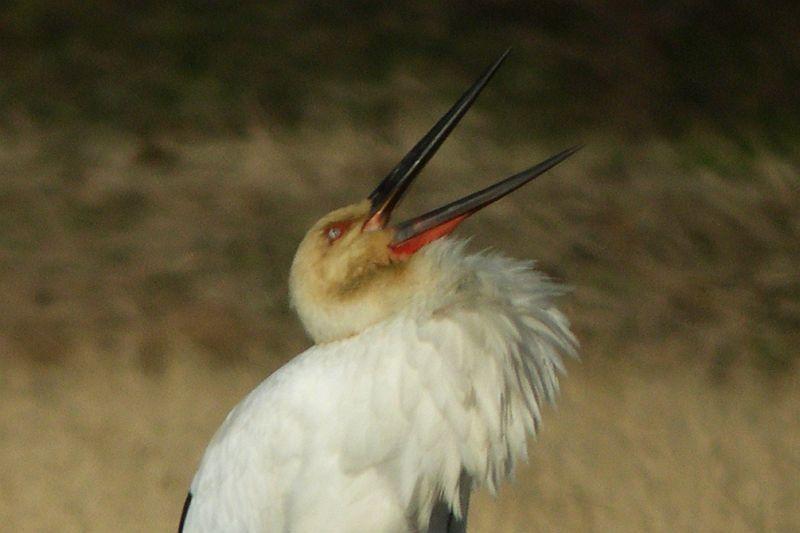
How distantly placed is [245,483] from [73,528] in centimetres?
151

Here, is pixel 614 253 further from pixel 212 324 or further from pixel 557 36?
pixel 212 324

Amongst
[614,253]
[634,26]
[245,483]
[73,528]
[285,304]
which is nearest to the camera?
Result: [245,483]

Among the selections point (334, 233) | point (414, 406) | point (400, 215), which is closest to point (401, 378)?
point (414, 406)

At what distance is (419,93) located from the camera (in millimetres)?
3805

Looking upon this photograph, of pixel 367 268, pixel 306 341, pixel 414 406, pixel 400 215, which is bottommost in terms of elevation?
pixel 414 406

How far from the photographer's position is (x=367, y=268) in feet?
5.76

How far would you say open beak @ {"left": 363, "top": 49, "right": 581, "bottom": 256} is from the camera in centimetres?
175

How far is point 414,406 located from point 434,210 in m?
0.23

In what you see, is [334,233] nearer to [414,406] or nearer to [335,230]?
[335,230]

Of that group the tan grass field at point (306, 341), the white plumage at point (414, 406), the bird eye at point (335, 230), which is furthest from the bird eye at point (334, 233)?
the tan grass field at point (306, 341)

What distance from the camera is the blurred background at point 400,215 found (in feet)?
10.9

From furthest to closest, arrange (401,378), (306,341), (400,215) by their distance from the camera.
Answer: (400,215) → (306,341) → (401,378)

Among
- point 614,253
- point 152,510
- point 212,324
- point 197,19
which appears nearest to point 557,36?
point 614,253

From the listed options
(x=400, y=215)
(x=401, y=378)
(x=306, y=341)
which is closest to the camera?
(x=401, y=378)
